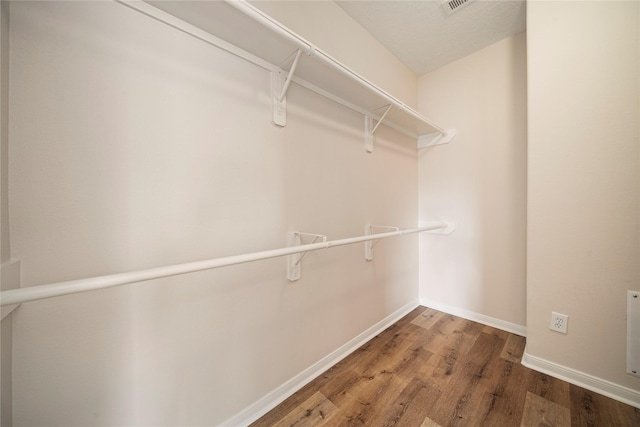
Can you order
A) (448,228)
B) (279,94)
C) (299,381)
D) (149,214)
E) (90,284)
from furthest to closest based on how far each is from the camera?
(448,228)
(299,381)
(279,94)
(149,214)
(90,284)

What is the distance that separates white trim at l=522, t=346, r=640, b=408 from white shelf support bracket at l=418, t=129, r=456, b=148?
1697mm

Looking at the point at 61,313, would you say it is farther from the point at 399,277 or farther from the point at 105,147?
the point at 399,277

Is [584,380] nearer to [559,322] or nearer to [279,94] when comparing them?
[559,322]

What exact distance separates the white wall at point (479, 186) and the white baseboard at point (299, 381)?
806 millimetres

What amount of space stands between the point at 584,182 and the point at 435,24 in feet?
4.59

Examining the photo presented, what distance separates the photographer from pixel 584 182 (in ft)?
3.87

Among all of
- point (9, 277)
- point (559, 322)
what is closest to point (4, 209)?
point (9, 277)

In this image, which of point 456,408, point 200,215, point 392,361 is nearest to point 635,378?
point 456,408

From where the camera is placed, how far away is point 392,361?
1405 mm

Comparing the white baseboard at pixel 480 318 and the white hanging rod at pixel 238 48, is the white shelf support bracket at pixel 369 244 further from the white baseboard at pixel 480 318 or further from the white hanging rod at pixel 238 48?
the white baseboard at pixel 480 318

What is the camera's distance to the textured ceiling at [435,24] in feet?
4.67

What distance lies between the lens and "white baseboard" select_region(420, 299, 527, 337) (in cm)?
169

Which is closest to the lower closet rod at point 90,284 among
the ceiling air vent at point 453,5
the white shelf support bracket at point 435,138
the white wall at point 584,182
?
the white wall at point 584,182

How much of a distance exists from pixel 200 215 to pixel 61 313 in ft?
1.53
